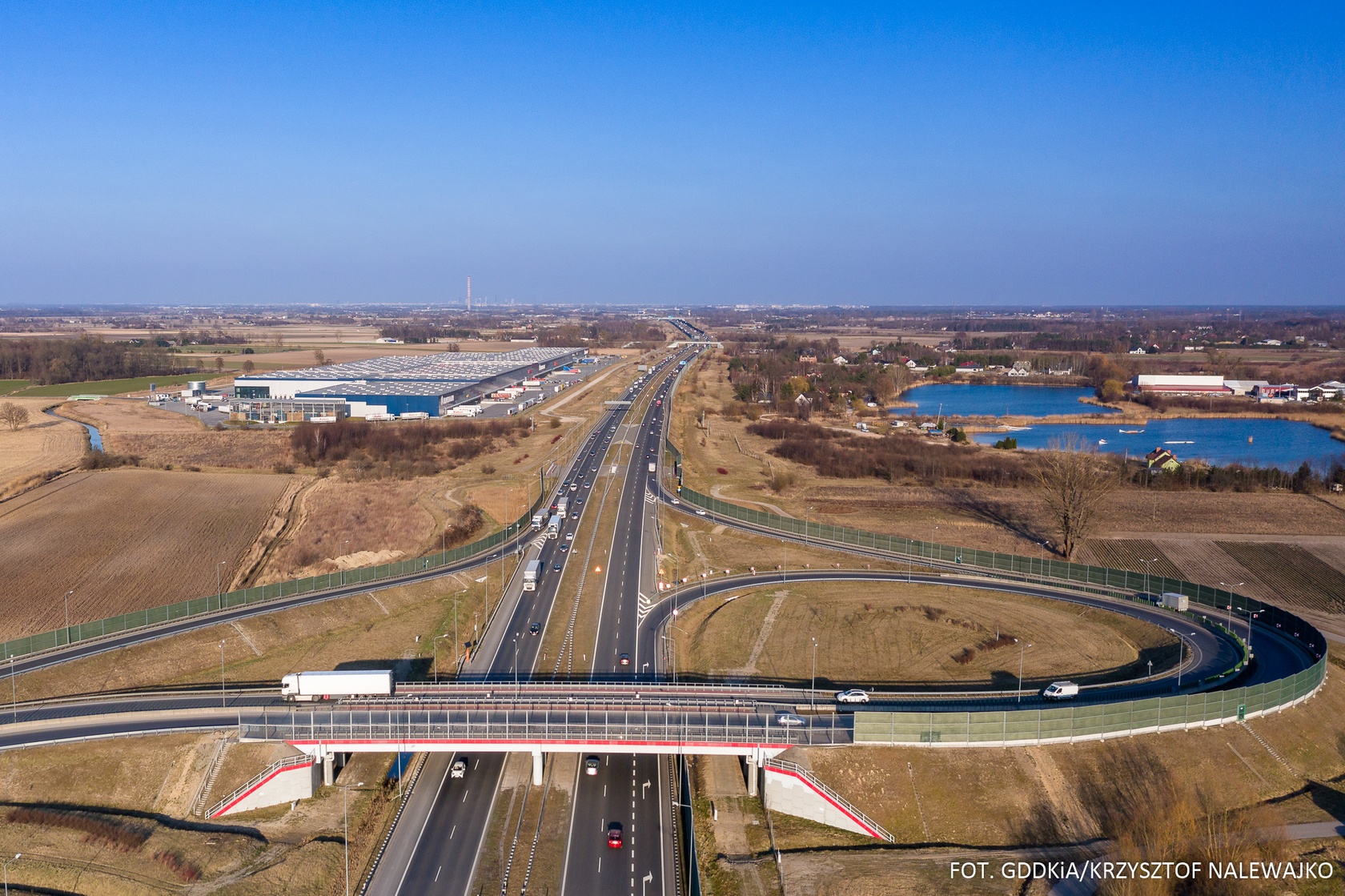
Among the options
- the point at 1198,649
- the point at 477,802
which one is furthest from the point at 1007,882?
the point at 1198,649

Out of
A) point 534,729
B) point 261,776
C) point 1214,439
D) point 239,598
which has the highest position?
point 1214,439

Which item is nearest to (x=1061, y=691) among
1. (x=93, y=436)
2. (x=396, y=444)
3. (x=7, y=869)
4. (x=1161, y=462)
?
(x=7, y=869)

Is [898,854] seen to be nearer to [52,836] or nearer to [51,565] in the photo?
[52,836]

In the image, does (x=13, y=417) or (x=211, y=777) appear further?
(x=13, y=417)

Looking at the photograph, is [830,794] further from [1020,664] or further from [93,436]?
[93,436]

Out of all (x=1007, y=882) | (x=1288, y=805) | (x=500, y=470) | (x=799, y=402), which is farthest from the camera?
(x=799, y=402)

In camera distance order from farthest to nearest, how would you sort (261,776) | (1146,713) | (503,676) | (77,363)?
(77,363) < (503,676) < (1146,713) < (261,776)
